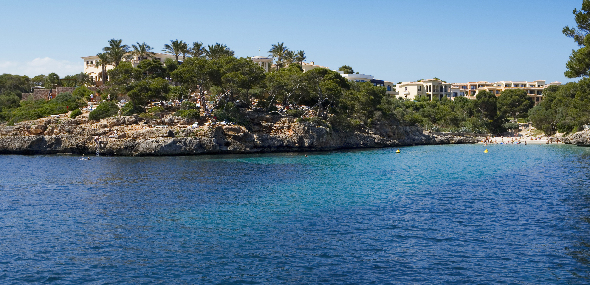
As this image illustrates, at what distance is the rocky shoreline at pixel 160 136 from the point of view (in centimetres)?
6575

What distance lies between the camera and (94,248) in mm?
20391

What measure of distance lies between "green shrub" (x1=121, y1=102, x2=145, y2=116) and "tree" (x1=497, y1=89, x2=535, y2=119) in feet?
308

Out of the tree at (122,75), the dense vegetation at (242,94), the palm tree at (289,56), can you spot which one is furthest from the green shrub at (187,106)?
the palm tree at (289,56)

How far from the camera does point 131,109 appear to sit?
73.5 m

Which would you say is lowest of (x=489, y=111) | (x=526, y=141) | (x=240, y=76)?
(x=526, y=141)

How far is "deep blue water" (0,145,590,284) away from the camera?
17375 mm

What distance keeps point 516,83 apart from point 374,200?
15441 centimetres

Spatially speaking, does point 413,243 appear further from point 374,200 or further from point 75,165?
point 75,165

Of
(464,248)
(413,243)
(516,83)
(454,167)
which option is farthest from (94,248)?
(516,83)

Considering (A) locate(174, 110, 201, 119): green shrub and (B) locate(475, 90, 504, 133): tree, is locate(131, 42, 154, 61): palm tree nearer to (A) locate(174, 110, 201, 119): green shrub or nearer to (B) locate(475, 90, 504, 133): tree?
(A) locate(174, 110, 201, 119): green shrub

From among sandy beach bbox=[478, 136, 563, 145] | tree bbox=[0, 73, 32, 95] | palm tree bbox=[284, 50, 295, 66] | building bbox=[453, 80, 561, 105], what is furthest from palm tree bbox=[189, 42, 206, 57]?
building bbox=[453, 80, 561, 105]

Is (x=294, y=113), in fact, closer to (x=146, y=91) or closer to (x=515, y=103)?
(x=146, y=91)

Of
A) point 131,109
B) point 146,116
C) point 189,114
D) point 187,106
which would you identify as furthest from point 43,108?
point 189,114

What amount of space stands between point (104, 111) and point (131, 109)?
3968mm
